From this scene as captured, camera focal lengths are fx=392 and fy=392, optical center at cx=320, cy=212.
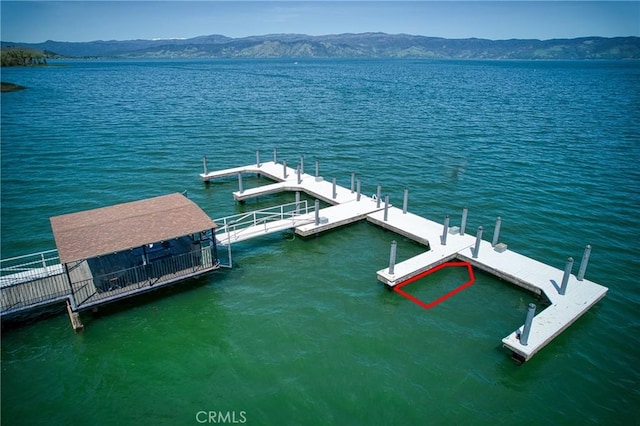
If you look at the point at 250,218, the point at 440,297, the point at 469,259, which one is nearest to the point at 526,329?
the point at 440,297

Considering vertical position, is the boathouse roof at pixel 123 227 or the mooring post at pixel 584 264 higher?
the boathouse roof at pixel 123 227

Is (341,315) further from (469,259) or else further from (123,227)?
(123,227)

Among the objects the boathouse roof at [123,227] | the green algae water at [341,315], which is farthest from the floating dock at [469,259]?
the boathouse roof at [123,227]

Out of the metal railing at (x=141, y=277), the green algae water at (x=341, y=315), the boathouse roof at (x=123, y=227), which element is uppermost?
the boathouse roof at (x=123, y=227)

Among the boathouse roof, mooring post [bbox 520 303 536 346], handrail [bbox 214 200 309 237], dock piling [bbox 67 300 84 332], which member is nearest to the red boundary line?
mooring post [bbox 520 303 536 346]

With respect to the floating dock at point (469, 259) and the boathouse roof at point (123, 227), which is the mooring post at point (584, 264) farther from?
the boathouse roof at point (123, 227)

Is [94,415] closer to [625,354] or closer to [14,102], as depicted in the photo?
[625,354]
